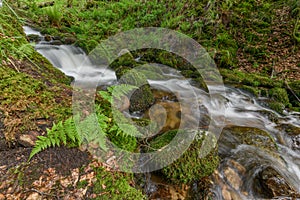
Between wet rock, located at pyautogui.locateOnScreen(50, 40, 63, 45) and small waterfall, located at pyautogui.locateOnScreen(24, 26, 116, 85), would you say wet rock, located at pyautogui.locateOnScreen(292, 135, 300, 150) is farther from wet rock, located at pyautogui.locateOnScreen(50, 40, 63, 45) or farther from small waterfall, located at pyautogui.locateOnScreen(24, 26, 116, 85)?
wet rock, located at pyautogui.locateOnScreen(50, 40, 63, 45)

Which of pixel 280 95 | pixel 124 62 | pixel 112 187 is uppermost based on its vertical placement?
pixel 112 187

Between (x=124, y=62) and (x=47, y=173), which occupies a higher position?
(x=47, y=173)

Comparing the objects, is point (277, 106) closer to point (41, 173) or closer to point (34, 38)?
point (41, 173)

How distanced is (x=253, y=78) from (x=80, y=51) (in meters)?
6.54

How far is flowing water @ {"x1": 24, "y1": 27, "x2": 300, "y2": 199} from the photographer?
289 centimetres

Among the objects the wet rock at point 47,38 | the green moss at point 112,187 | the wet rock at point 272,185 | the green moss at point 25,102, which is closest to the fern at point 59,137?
the green moss at point 25,102

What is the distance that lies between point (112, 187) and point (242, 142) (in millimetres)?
2843

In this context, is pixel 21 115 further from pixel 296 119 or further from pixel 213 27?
pixel 213 27

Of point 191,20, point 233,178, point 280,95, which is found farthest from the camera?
point 191,20

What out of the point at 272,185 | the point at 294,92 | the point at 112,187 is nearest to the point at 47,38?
the point at 112,187

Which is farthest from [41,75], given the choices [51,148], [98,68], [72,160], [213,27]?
[213,27]

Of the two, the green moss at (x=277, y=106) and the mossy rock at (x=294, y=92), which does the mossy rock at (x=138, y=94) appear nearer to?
the green moss at (x=277, y=106)

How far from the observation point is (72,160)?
6.37ft

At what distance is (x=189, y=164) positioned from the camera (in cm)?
261
